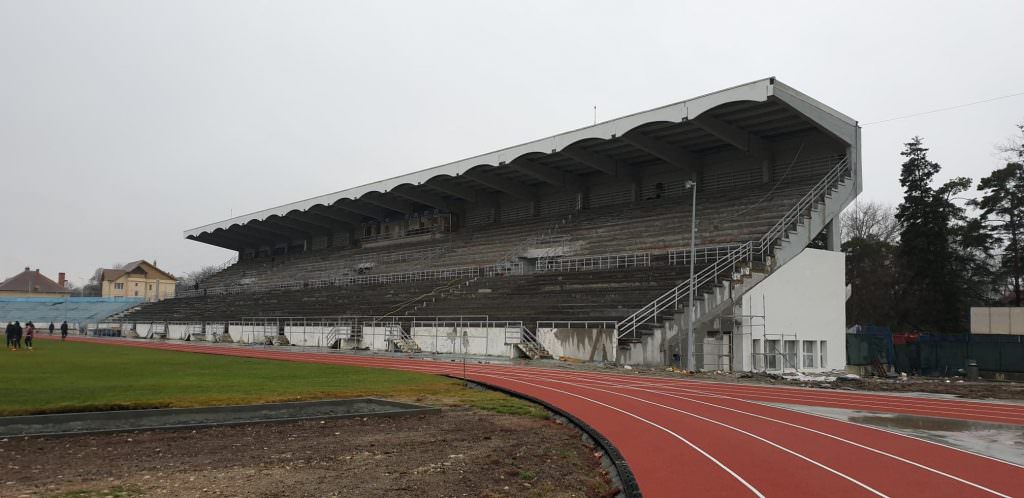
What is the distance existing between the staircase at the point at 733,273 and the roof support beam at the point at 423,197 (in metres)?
29.9

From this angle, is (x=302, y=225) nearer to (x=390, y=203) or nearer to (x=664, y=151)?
(x=390, y=203)

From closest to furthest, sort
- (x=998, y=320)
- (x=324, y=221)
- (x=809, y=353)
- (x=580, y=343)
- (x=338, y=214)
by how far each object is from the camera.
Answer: (x=580, y=343), (x=809, y=353), (x=998, y=320), (x=338, y=214), (x=324, y=221)

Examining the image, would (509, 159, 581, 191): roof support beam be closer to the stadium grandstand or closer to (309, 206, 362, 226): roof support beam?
the stadium grandstand

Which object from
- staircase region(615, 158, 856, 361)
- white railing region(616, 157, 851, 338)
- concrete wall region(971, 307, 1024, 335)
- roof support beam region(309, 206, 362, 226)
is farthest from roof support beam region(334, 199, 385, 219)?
concrete wall region(971, 307, 1024, 335)

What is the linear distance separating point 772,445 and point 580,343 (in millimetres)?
17583

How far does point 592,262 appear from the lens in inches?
1519

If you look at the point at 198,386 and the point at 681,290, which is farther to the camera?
the point at 681,290

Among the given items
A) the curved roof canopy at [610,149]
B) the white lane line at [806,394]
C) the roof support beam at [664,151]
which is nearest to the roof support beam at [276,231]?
the curved roof canopy at [610,149]

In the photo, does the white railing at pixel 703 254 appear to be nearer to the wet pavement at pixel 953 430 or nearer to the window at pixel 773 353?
the window at pixel 773 353

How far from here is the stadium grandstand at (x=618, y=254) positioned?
95.7 ft

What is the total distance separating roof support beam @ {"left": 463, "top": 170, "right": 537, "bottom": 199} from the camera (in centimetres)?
4991

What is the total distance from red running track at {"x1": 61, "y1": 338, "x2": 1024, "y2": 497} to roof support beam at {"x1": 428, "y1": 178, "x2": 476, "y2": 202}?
3571cm

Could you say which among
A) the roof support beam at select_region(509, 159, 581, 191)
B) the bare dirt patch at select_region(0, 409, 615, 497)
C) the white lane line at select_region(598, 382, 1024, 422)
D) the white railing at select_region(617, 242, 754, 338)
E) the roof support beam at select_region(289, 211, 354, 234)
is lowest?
the white lane line at select_region(598, 382, 1024, 422)

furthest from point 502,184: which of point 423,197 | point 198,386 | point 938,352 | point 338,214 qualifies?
point 198,386
